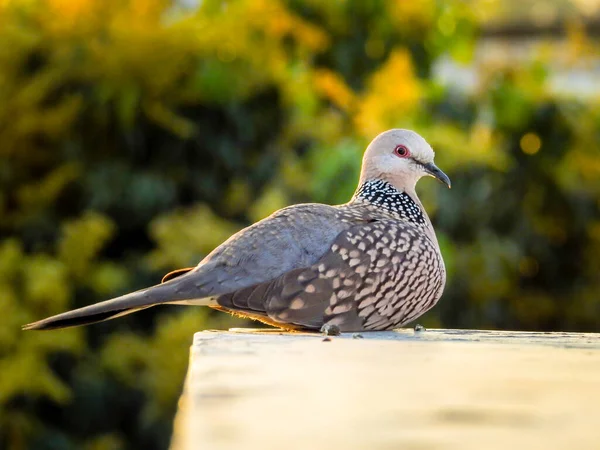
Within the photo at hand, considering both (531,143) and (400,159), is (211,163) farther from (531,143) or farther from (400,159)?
(400,159)

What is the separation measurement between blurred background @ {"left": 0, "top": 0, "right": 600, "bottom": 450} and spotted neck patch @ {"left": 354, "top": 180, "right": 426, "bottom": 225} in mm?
3277

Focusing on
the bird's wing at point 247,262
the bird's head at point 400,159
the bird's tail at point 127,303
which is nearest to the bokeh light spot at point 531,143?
the bird's head at point 400,159

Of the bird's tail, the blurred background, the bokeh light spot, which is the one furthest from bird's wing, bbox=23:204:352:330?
the bokeh light spot

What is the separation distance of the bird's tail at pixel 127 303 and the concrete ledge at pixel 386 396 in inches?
16.8

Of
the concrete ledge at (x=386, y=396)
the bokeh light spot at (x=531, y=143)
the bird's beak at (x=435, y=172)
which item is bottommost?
the concrete ledge at (x=386, y=396)

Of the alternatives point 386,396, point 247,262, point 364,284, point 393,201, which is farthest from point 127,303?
point 386,396

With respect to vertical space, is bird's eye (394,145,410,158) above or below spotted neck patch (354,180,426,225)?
above

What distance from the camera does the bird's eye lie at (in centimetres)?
398

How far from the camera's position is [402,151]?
3.99 metres

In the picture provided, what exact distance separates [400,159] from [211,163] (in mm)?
4808

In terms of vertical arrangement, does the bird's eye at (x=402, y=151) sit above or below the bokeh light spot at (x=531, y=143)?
below

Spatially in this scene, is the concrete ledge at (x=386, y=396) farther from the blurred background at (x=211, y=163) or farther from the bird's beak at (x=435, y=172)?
the blurred background at (x=211, y=163)

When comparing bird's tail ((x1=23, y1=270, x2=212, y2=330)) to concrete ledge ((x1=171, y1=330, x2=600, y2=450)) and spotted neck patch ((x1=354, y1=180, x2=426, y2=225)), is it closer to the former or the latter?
concrete ledge ((x1=171, y1=330, x2=600, y2=450))

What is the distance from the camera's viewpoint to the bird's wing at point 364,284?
134 inches
